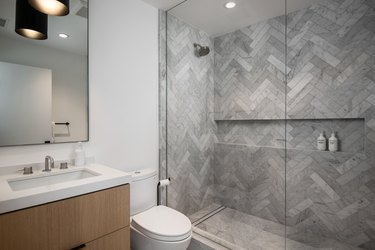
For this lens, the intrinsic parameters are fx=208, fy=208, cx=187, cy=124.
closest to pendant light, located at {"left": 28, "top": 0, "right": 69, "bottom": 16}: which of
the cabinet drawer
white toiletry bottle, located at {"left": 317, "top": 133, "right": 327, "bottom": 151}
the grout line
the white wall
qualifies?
the white wall

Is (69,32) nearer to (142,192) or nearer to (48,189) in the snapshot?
(48,189)

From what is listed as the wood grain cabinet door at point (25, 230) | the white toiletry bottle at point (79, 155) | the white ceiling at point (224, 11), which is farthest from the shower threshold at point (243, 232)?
the white ceiling at point (224, 11)

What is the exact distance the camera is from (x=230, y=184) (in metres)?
2.62

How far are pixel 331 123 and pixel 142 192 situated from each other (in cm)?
190

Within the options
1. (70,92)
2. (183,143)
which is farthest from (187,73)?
(70,92)

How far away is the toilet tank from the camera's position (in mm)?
1684

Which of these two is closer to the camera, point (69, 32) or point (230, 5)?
point (69, 32)

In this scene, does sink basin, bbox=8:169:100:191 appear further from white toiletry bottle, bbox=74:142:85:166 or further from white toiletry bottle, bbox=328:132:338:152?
white toiletry bottle, bbox=328:132:338:152

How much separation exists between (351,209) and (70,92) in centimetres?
260

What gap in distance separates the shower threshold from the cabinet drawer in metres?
0.95

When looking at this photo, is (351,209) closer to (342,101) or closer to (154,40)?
(342,101)

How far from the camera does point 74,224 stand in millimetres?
1073

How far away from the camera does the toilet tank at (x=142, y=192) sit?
1.68m

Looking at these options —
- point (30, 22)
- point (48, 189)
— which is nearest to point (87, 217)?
point (48, 189)
